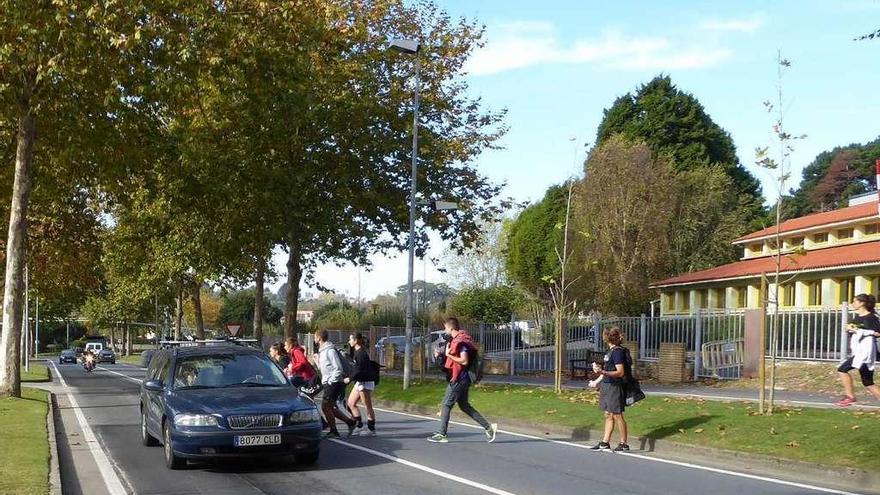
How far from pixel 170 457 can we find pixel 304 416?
68.9 inches

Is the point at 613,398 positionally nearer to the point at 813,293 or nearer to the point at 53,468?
the point at 53,468

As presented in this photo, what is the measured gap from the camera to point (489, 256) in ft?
309

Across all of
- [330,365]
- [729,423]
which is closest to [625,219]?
[729,423]

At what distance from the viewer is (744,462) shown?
12.5 m

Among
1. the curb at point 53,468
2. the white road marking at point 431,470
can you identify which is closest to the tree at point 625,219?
the white road marking at point 431,470

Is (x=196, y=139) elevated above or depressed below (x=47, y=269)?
Result: above

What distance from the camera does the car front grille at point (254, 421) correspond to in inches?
447

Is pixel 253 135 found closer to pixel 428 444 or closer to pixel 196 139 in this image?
pixel 196 139

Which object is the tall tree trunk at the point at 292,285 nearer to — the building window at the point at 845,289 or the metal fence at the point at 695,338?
the metal fence at the point at 695,338

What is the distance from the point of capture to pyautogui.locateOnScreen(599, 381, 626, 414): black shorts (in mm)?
13898

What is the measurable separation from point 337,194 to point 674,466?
21.1 metres

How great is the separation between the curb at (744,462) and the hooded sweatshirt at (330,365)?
3.66 metres

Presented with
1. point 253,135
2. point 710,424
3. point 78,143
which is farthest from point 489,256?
point 710,424

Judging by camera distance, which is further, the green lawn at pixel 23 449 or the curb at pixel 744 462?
the curb at pixel 744 462
